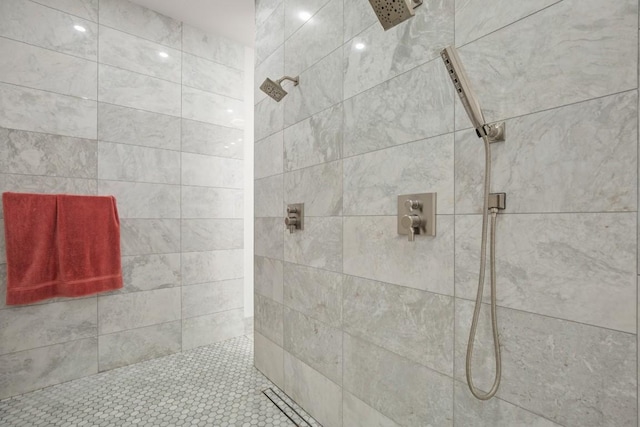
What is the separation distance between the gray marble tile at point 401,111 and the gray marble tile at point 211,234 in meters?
1.59

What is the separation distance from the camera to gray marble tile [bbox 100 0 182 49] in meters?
2.16

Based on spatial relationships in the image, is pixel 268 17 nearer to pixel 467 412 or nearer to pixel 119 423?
pixel 467 412

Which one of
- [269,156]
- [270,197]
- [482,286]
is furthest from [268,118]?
[482,286]

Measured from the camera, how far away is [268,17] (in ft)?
6.68

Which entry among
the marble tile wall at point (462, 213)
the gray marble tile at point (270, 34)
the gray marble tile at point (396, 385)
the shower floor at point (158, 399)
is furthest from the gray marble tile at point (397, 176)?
the shower floor at point (158, 399)

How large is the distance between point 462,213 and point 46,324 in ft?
7.88

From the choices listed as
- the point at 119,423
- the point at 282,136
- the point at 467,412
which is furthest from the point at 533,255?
the point at 119,423

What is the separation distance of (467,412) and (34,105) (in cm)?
264

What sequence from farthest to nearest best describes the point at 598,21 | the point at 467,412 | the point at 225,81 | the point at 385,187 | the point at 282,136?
the point at 225,81 < the point at 282,136 < the point at 385,187 < the point at 467,412 < the point at 598,21

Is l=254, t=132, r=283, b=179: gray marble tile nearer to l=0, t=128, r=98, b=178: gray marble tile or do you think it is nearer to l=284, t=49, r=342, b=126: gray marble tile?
l=284, t=49, r=342, b=126: gray marble tile

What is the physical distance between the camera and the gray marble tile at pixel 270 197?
1921mm

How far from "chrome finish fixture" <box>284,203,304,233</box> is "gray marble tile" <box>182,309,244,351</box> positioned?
1.35 meters

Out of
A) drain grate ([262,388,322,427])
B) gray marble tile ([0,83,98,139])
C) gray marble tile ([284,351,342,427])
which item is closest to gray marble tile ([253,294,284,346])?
gray marble tile ([284,351,342,427])

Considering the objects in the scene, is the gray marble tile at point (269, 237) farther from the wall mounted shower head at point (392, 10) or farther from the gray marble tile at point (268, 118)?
the wall mounted shower head at point (392, 10)
